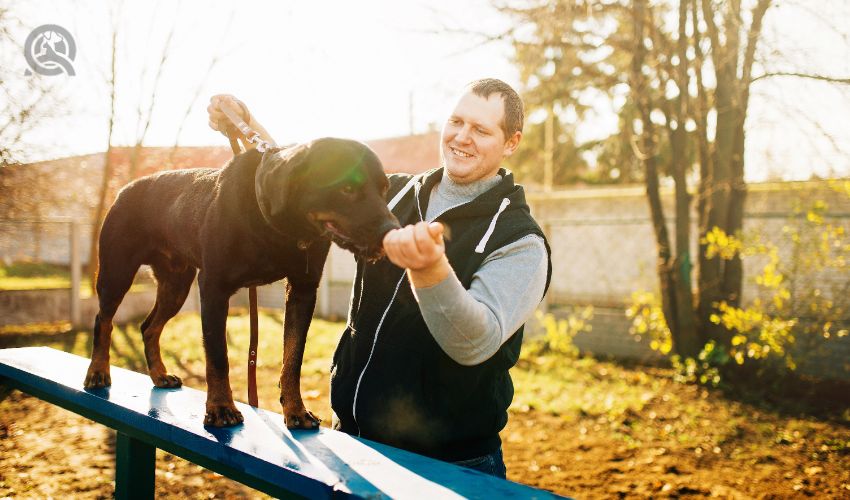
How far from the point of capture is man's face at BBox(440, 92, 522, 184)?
2.21 meters

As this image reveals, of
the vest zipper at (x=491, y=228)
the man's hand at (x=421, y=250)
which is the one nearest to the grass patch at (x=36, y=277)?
the vest zipper at (x=491, y=228)

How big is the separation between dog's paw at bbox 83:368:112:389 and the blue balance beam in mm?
36

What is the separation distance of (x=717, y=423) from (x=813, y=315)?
1772mm

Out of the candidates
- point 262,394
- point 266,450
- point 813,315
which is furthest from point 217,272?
point 813,315

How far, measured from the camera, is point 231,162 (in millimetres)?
2123

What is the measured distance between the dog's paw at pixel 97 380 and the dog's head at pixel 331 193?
1.39 m

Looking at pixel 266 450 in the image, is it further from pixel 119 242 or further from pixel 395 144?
pixel 395 144

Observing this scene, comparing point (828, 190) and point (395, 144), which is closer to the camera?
point (828, 190)

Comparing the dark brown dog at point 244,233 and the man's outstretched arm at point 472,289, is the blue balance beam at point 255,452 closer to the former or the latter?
the dark brown dog at point 244,233

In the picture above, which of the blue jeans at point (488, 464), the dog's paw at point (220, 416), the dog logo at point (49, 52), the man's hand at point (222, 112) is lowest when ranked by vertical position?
the blue jeans at point (488, 464)

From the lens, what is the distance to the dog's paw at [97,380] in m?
2.68

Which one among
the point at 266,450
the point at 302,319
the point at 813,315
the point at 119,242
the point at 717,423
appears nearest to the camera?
the point at 266,450

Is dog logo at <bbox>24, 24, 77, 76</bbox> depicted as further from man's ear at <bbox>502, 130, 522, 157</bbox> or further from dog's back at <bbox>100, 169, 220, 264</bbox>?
man's ear at <bbox>502, 130, 522, 157</bbox>

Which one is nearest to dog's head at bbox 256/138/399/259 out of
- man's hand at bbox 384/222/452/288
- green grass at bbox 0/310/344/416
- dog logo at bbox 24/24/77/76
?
man's hand at bbox 384/222/452/288
